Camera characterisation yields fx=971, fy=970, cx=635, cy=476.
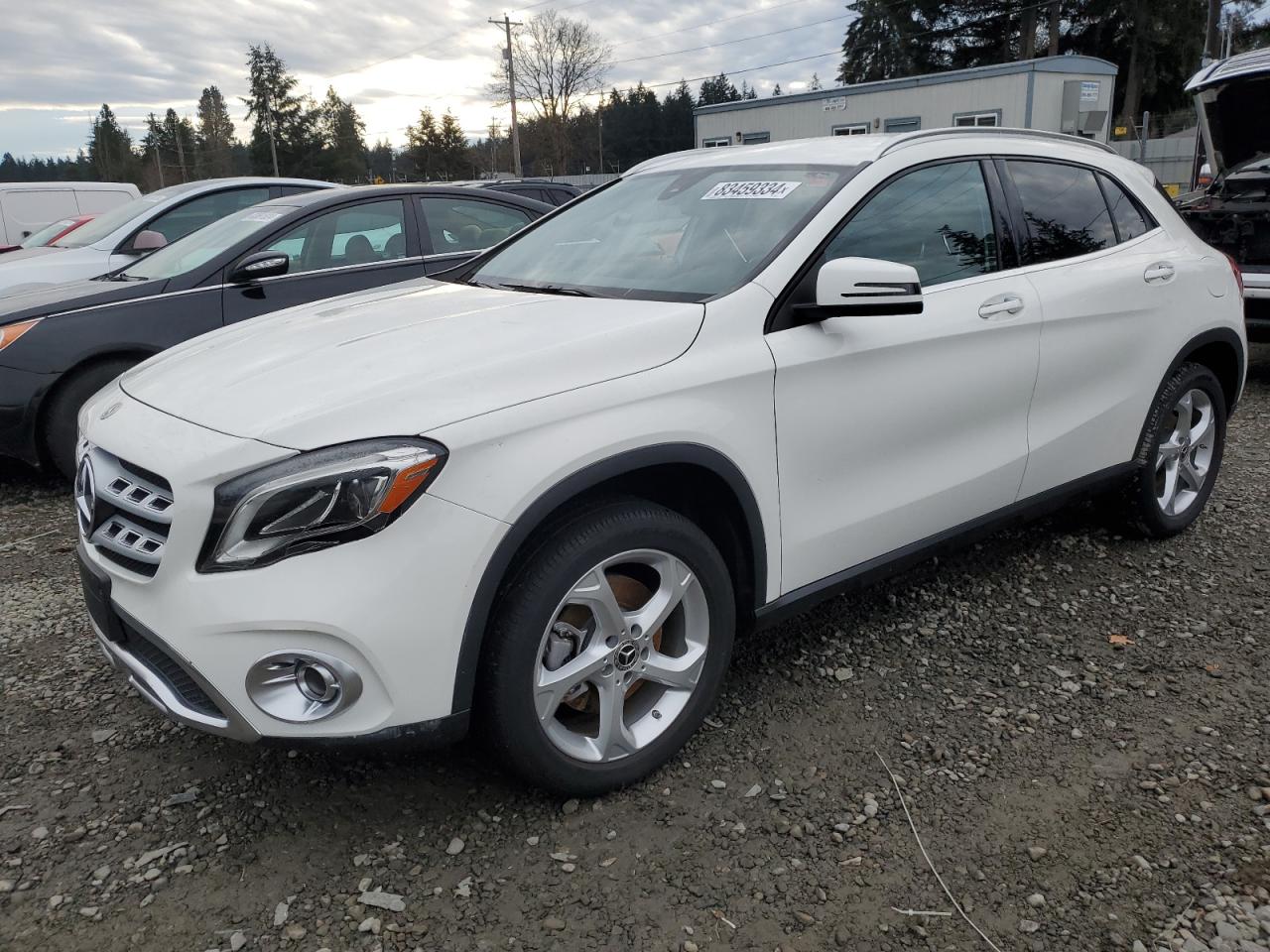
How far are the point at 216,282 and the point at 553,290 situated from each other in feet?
10.8

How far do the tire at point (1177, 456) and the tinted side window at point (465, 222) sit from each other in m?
3.95

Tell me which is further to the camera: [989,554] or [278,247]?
[278,247]

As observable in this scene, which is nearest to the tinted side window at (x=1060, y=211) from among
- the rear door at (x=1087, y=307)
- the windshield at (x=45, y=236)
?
the rear door at (x=1087, y=307)

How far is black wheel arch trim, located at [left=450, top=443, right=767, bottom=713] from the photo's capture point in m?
2.13

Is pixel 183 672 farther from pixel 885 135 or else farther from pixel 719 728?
pixel 885 135

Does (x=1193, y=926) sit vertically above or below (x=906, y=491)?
below

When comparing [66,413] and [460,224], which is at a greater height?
[460,224]

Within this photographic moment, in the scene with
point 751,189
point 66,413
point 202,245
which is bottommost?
point 66,413

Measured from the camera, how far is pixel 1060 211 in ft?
12.0

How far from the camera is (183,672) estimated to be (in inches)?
84.3

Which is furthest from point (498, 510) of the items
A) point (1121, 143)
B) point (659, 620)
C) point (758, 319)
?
point (1121, 143)

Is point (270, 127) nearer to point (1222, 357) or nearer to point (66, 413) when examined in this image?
point (66, 413)

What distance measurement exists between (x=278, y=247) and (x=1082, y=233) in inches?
172

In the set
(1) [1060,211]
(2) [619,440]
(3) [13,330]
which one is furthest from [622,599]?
(3) [13,330]
